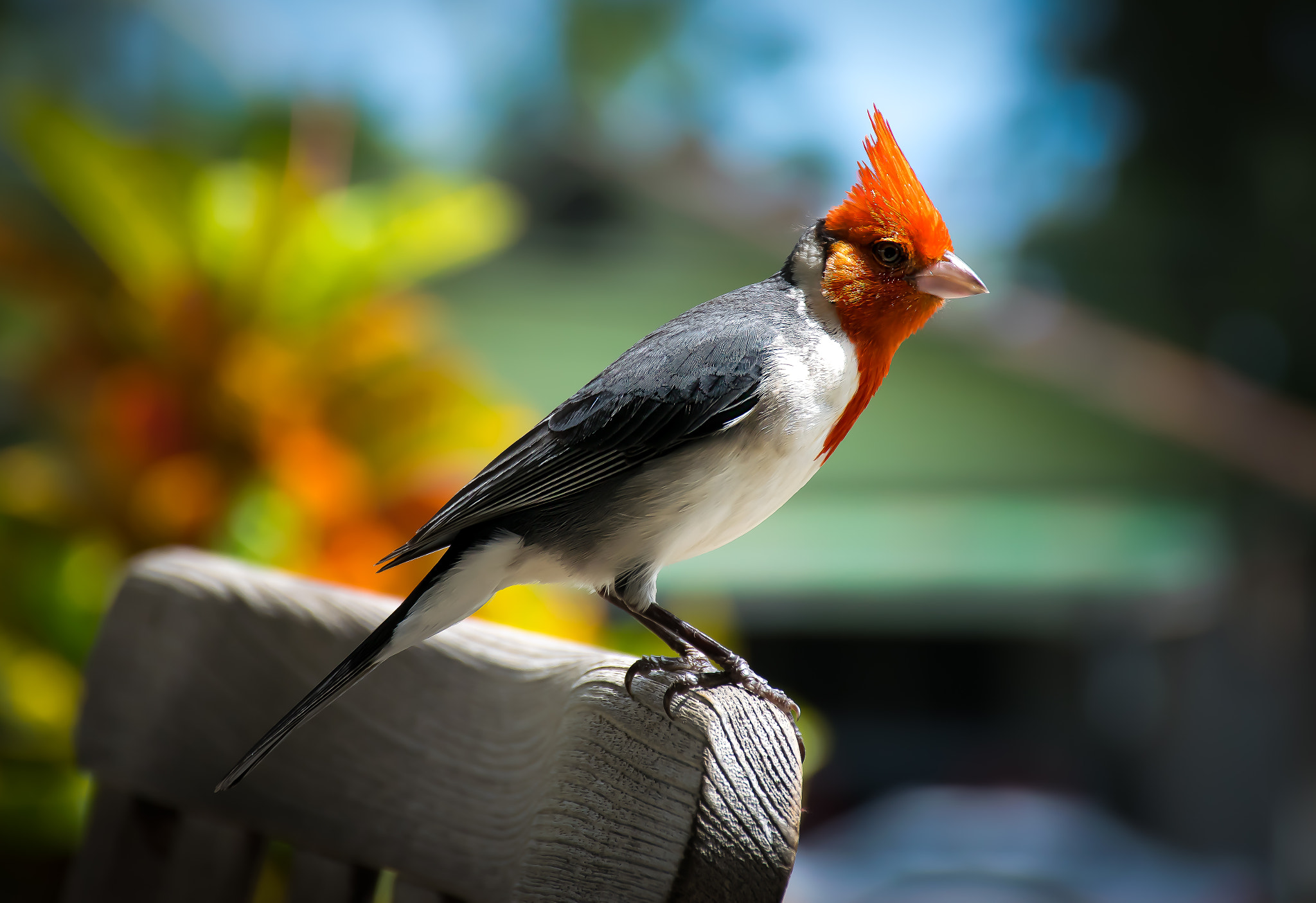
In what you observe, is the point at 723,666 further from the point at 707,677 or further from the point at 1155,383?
the point at 1155,383

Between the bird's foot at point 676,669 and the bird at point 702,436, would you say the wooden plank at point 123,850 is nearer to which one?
the bird at point 702,436

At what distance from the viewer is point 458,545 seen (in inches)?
45.1

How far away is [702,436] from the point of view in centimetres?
108

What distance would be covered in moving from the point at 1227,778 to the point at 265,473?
21.9 ft

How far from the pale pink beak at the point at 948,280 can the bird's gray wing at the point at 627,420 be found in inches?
7.7

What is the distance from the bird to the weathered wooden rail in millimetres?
89

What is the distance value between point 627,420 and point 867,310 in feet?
1.07

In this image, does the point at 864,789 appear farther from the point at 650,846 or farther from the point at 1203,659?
the point at 650,846

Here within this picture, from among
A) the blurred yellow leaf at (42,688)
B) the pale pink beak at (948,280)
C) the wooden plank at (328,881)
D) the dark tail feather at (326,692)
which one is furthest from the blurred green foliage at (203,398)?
the pale pink beak at (948,280)

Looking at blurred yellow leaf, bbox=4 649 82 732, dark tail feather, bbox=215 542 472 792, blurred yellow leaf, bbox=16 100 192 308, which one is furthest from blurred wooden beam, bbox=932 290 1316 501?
dark tail feather, bbox=215 542 472 792

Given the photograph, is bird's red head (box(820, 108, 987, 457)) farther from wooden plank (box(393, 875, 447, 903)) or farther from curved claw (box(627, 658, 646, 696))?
wooden plank (box(393, 875, 447, 903))

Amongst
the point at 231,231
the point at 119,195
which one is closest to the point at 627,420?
the point at 231,231

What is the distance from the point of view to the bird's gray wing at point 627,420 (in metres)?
1.08

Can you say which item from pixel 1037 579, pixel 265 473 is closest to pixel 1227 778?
pixel 1037 579
